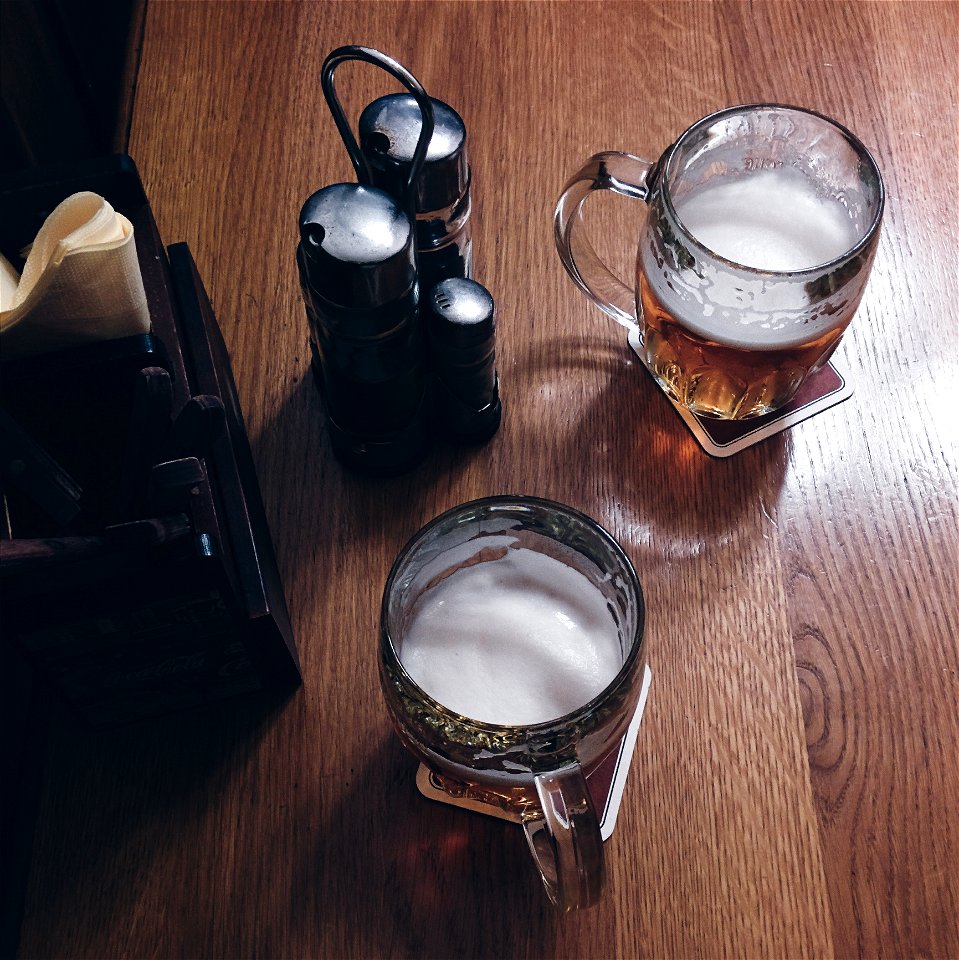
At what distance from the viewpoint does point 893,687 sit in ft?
2.43

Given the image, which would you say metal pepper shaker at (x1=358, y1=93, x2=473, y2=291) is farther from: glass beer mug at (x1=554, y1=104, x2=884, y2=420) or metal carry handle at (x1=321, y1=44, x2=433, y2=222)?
glass beer mug at (x1=554, y1=104, x2=884, y2=420)

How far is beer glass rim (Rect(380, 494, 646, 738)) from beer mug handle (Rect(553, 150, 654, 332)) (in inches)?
9.7

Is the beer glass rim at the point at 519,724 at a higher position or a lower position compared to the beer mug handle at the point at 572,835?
higher

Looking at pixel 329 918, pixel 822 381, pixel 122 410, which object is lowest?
pixel 329 918

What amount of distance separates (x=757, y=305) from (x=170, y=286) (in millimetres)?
419

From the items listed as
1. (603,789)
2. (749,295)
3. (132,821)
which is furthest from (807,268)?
(132,821)

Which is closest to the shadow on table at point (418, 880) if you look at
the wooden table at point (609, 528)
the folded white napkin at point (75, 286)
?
the wooden table at point (609, 528)

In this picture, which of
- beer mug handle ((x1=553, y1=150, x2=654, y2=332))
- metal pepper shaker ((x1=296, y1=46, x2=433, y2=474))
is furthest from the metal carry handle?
beer mug handle ((x1=553, y1=150, x2=654, y2=332))

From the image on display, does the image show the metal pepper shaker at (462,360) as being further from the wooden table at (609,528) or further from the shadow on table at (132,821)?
the shadow on table at (132,821)

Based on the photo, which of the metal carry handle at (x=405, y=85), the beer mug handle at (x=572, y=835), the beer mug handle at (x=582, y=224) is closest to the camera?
the beer mug handle at (x=572, y=835)

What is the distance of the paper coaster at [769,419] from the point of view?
820mm

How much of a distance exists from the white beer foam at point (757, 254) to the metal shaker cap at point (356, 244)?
201 millimetres

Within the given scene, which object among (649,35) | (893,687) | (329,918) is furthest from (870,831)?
(649,35)

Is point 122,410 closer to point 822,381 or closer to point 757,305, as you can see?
point 757,305
